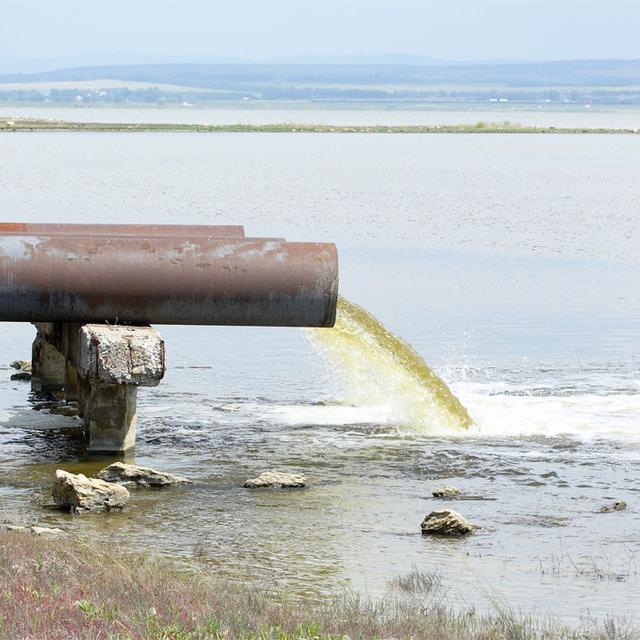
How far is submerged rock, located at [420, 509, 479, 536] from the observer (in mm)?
10781

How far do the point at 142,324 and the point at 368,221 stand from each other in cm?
3152

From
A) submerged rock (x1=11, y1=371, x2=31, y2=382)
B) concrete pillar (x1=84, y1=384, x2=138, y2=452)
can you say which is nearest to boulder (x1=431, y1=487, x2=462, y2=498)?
concrete pillar (x1=84, y1=384, x2=138, y2=452)

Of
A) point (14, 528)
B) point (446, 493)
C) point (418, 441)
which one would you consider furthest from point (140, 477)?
point (418, 441)

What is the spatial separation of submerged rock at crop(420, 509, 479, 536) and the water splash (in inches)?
165

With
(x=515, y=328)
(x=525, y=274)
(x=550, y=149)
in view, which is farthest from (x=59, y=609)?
(x=550, y=149)

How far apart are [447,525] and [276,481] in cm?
193

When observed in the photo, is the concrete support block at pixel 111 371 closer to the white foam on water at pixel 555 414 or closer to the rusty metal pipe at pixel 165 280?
the rusty metal pipe at pixel 165 280

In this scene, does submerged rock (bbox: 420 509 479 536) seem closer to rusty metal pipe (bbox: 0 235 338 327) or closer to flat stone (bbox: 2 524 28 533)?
flat stone (bbox: 2 524 28 533)

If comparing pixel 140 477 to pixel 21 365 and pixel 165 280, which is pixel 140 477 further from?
pixel 21 365

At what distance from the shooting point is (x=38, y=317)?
1316cm

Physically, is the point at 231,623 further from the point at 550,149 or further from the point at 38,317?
the point at 550,149

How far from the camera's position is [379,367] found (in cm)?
1559

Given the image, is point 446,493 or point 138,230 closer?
point 446,493

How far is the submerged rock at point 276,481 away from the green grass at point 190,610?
8.79 ft
